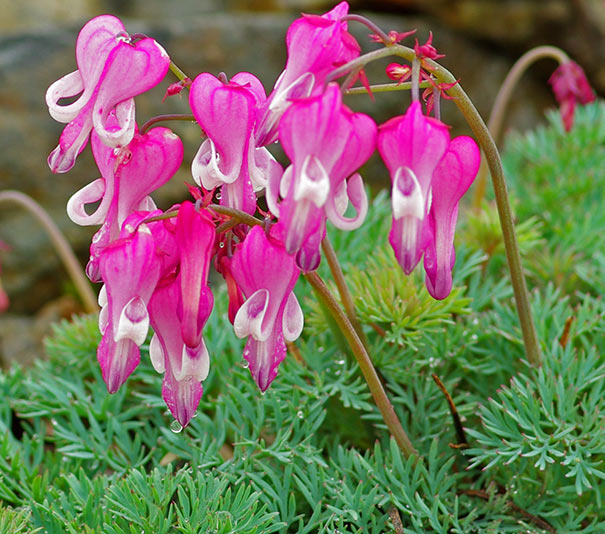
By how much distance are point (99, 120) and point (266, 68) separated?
347 cm

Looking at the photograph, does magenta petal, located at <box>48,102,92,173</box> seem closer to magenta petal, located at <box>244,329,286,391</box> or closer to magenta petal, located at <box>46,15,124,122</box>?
magenta petal, located at <box>46,15,124,122</box>

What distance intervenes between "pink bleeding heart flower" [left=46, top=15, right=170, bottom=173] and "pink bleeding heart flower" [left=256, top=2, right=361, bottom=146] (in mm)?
199

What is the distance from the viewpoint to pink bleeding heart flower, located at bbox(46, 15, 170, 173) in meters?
1.00

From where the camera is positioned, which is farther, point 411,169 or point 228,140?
point 228,140

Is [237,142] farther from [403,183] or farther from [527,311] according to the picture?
[527,311]

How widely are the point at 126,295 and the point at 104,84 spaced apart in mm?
313

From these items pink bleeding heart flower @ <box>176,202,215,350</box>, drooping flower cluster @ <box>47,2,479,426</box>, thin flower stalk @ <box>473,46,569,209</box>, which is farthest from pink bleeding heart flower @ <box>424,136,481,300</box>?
thin flower stalk @ <box>473,46,569,209</box>

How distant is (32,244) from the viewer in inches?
147

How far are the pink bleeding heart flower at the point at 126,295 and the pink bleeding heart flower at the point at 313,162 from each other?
21 centimetres

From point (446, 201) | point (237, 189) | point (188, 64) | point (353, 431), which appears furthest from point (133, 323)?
point (188, 64)

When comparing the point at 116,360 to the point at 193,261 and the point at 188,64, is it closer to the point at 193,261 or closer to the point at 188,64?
the point at 193,261

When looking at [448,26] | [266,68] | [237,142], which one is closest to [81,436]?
[237,142]

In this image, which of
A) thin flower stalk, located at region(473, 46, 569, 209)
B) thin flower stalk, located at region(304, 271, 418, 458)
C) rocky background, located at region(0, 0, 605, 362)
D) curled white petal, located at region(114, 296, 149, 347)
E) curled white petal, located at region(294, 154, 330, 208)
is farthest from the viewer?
rocky background, located at region(0, 0, 605, 362)

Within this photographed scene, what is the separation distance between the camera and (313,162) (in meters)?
0.85
